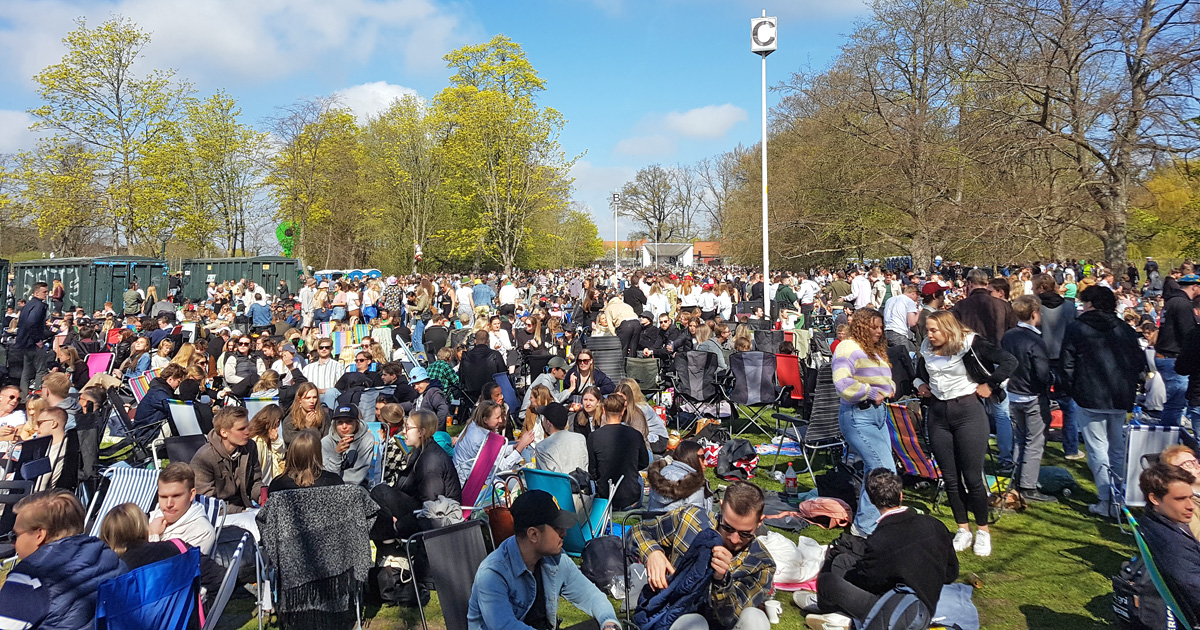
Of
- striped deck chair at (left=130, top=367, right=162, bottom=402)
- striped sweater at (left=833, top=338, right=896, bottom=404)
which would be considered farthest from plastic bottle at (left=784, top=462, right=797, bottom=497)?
striped deck chair at (left=130, top=367, right=162, bottom=402)

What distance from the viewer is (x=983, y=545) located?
487cm

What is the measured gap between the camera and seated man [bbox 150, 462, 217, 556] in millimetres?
4148

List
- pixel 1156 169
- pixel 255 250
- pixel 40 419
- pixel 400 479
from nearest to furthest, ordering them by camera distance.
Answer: pixel 400 479 → pixel 40 419 → pixel 1156 169 → pixel 255 250

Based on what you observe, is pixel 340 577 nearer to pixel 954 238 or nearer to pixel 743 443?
pixel 743 443

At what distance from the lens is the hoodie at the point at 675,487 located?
4.50 metres

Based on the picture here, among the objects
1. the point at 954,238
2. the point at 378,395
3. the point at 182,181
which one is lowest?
the point at 378,395

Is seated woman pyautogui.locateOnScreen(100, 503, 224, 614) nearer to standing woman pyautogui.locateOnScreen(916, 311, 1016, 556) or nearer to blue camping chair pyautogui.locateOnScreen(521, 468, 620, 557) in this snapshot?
blue camping chair pyautogui.locateOnScreen(521, 468, 620, 557)

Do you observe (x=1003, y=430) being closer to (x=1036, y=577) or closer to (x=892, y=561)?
(x=1036, y=577)

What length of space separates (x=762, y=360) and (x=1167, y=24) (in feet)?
47.1

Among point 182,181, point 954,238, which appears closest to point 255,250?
point 182,181

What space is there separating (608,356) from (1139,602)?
6.53 metres

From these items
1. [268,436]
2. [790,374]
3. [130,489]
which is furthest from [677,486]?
[790,374]

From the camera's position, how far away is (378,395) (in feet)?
25.4

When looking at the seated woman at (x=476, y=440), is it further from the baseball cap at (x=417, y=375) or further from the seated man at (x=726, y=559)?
the baseball cap at (x=417, y=375)
